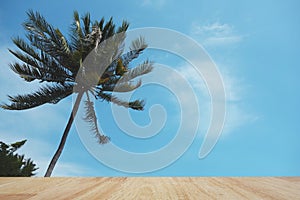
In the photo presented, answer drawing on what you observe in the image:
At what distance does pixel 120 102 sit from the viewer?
8922 mm

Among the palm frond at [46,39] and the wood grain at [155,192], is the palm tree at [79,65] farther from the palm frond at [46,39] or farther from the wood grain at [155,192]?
the wood grain at [155,192]

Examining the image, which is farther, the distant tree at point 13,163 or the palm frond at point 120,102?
the palm frond at point 120,102

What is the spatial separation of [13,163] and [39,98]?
1822 mm

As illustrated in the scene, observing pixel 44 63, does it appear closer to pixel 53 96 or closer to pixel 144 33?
pixel 53 96

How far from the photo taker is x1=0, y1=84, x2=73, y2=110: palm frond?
820cm

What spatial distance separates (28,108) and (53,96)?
0.76 meters

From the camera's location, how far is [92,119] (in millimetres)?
8578

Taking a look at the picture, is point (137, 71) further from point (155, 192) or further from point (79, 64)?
point (155, 192)

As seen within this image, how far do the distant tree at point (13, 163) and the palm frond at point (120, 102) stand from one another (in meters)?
2.47

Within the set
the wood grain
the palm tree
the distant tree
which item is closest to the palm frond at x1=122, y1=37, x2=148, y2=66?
the palm tree

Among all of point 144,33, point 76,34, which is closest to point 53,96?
point 76,34

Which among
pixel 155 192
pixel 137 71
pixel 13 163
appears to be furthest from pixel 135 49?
pixel 155 192

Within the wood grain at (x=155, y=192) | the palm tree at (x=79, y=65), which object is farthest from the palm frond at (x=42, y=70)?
the wood grain at (x=155, y=192)

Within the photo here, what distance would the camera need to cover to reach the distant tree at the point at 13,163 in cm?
740
